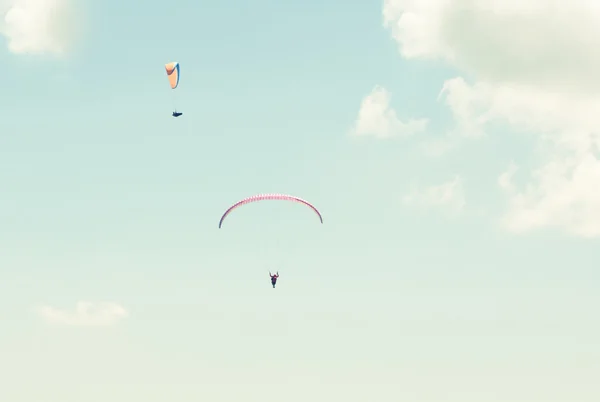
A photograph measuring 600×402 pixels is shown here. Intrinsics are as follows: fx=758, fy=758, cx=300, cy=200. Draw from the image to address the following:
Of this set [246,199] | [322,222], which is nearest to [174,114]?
[246,199]

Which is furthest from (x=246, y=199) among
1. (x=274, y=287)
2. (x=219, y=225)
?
(x=274, y=287)

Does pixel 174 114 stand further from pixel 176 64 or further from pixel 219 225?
pixel 219 225

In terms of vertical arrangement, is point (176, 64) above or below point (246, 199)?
above

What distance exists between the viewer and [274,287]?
108062 millimetres

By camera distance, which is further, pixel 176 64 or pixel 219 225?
pixel 176 64

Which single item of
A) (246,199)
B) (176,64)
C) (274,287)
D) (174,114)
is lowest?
(274,287)

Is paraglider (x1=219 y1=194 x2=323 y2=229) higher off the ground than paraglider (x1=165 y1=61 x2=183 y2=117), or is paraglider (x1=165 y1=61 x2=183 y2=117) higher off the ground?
paraglider (x1=165 y1=61 x2=183 y2=117)

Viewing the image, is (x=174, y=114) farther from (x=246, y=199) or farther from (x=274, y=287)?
(x=274, y=287)

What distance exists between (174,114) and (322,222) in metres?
25.3

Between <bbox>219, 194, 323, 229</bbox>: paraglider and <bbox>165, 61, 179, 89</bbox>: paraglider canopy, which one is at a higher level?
<bbox>165, 61, 179, 89</bbox>: paraglider canopy

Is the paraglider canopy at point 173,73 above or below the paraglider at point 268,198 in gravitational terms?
above

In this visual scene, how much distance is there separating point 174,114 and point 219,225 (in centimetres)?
1734

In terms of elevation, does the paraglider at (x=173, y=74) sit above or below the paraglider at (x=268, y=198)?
above

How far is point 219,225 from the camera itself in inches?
3866
